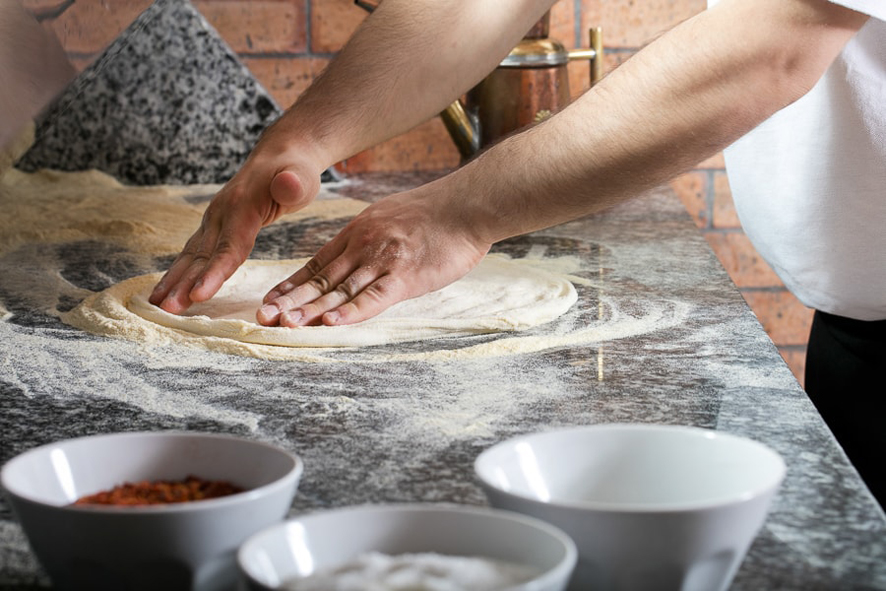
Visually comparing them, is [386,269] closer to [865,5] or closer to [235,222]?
[235,222]

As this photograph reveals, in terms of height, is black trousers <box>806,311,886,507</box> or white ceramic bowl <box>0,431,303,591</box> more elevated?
white ceramic bowl <box>0,431,303,591</box>

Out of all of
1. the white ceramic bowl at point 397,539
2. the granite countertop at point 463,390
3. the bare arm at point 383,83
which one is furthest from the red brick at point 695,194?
the white ceramic bowl at point 397,539

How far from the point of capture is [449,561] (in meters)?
0.46

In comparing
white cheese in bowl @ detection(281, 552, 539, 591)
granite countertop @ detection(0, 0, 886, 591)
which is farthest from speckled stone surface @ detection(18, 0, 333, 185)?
white cheese in bowl @ detection(281, 552, 539, 591)

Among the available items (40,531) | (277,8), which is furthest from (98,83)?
(40,531)

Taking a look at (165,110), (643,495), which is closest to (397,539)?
(643,495)

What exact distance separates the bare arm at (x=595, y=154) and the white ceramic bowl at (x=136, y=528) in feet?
1.64

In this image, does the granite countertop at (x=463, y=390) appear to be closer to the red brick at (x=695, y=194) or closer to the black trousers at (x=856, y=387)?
the black trousers at (x=856, y=387)

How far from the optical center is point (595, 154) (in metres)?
0.94

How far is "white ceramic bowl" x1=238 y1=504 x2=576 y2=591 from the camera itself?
0.45 m

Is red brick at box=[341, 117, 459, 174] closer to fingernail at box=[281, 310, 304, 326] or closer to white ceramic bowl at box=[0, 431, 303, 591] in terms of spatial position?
fingernail at box=[281, 310, 304, 326]

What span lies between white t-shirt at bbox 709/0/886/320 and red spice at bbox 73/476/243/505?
0.79 metres

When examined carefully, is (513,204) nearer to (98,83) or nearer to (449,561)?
(449,561)

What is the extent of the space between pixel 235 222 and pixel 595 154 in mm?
464
